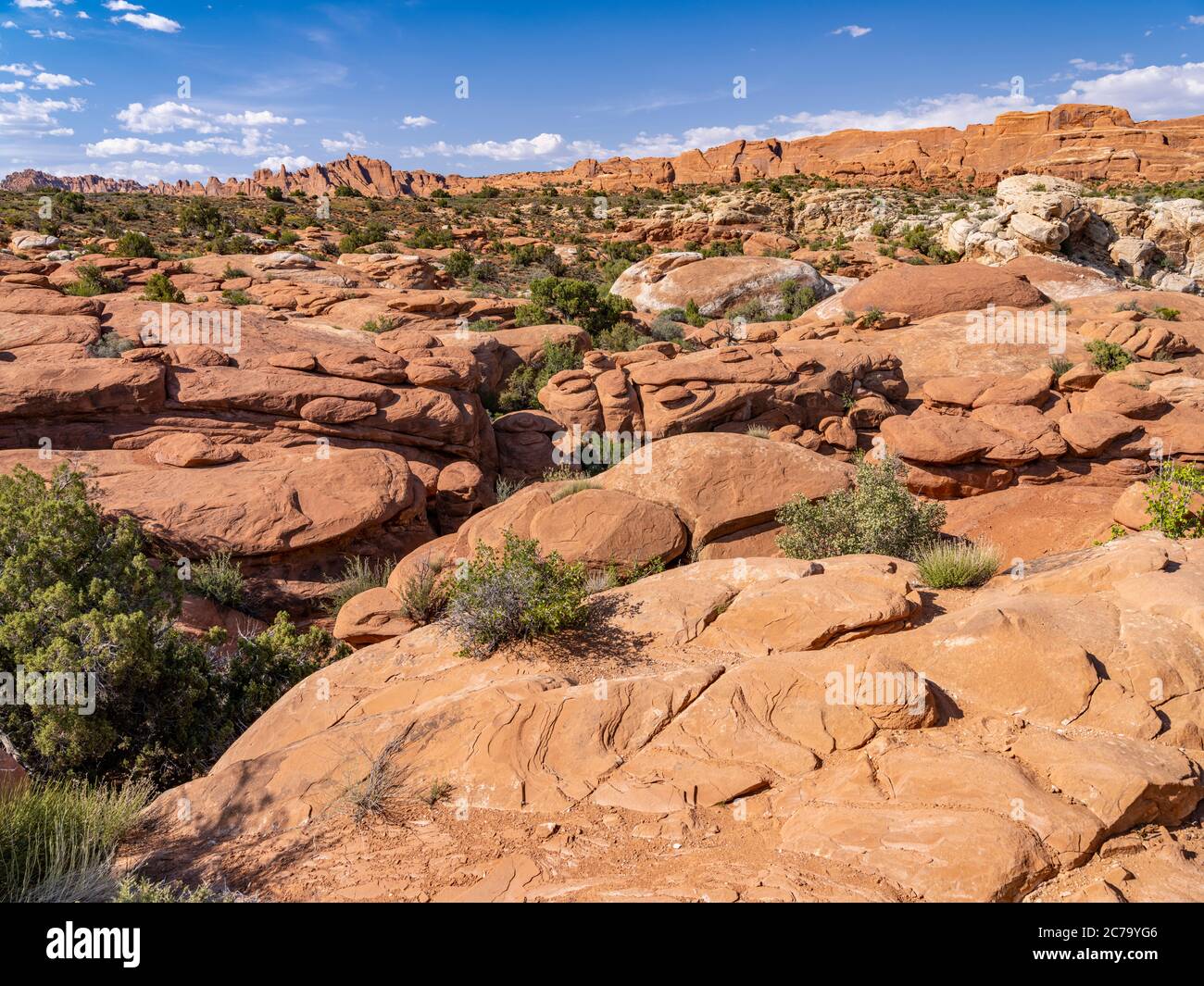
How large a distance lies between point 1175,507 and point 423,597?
8480mm

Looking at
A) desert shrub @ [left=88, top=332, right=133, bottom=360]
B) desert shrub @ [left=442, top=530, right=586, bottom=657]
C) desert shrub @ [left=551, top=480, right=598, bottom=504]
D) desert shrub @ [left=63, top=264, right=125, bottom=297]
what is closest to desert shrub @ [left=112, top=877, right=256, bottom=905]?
desert shrub @ [left=442, top=530, right=586, bottom=657]

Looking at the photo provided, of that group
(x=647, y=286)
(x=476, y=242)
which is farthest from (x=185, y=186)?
(x=647, y=286)

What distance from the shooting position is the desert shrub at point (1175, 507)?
766 centimetres

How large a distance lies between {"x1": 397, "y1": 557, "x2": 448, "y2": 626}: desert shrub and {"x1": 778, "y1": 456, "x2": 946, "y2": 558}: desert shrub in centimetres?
434

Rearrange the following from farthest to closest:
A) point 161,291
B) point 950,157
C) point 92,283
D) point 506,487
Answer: point 950,157 → point 161,291 → point 92,283 → point 506,487

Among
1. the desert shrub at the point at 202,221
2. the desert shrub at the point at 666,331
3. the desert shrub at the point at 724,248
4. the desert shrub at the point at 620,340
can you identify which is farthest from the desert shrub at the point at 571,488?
the desert shrub at the point at 202,221

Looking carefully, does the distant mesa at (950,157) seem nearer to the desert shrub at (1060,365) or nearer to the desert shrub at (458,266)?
the desert shrub at (458,266)

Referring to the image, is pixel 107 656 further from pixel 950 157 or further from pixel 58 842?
pixel 950 157

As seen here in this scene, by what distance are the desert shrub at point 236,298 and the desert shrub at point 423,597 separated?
13.4 metres

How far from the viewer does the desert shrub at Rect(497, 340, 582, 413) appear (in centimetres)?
1552

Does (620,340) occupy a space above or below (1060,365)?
above

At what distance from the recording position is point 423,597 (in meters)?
7.71

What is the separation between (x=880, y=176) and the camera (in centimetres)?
5319

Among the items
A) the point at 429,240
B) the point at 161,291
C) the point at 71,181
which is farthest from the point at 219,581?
the point at 71,181
